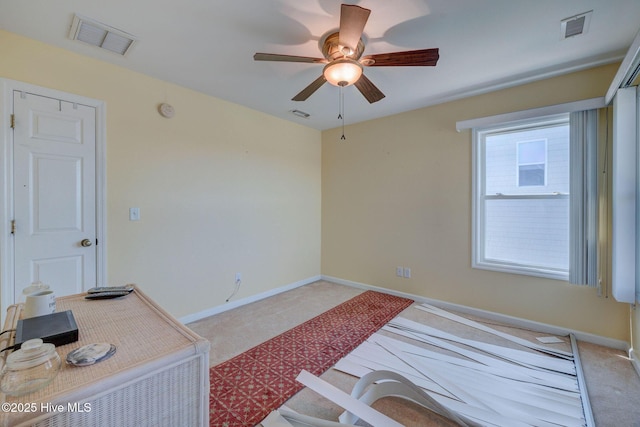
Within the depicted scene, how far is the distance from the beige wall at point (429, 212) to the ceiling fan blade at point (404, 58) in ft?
5.70

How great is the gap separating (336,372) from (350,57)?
2445 millimetres

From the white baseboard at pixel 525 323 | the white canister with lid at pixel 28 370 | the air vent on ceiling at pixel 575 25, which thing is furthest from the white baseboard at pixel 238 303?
the air vent on ceiling at pixel 575 25

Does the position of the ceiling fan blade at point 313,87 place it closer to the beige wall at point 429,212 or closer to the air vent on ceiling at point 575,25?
the air vent on ceiling at point 575,25

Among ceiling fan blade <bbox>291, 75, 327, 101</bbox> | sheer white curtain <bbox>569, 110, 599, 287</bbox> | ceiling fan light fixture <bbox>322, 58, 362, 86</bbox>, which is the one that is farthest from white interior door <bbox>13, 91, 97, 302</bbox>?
sheer white curtain <bbox>569, 110, 599, 287</bbox>

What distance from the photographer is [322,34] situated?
2.09 meters

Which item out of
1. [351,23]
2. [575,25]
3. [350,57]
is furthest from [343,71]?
[575,25]

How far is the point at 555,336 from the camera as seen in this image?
9.00 feet

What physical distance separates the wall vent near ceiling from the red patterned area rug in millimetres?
2699

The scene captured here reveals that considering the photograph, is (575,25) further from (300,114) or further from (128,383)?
(128,383)

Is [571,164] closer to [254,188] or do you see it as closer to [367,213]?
[367,213]

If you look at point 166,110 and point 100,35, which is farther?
point 166,110

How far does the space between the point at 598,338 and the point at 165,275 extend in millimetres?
4320

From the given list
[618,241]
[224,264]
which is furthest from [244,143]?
[618,241]

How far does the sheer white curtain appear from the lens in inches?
100
